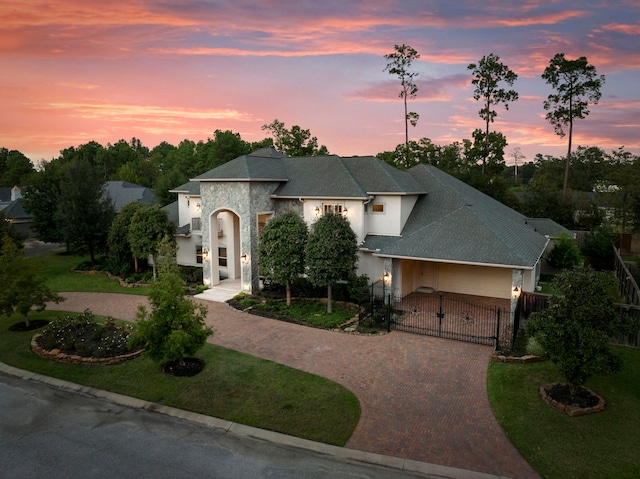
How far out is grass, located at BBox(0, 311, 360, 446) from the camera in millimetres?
10453

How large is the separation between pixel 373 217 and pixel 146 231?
14161mm

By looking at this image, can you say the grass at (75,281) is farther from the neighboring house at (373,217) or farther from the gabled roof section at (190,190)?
the gabled roof section at (190,190)

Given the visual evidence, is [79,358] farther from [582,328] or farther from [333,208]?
[582,328]

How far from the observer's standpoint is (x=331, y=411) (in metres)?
10.9

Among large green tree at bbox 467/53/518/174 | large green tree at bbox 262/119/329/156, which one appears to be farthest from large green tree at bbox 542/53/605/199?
large green tree at bbox 262/119/329/156

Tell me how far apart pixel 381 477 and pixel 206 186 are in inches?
754

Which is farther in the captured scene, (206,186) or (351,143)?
(351,143)

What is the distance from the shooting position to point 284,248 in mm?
20281

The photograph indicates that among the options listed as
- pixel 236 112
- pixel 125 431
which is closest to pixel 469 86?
pixel 236 112

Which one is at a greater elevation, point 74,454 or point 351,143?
point 351,143

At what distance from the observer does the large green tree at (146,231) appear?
999 inches

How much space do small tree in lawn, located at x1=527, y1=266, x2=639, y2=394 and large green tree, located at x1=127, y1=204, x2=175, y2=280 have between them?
71.1 ft

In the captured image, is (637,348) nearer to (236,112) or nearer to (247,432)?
(247,432)

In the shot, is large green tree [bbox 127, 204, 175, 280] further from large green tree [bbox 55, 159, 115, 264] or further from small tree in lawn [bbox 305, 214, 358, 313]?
small tree in lawn [bbox 305, 214, 358, 313]
